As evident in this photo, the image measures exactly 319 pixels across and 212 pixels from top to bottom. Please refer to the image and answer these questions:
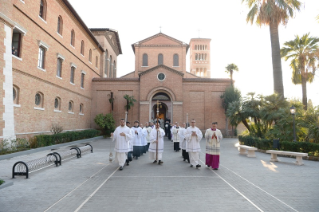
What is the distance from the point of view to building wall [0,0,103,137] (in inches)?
602

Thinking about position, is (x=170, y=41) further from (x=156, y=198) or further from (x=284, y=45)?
(x=156, y=198)

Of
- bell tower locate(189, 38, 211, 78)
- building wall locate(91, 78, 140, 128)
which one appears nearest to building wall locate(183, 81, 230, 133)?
building wall locate(91, 78, 140, 128)

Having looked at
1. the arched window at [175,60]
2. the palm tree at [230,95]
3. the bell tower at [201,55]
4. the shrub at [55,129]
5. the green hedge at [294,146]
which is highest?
the bell tower at [201,55]

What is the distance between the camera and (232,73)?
31.0 m

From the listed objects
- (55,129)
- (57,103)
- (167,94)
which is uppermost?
(167,94)

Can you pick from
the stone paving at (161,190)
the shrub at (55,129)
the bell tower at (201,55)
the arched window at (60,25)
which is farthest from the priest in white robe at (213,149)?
the bell tower at (201,55)

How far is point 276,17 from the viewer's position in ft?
60.0

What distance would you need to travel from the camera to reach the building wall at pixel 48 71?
15297mm

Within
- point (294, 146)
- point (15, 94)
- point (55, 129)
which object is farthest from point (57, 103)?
point (294, 146)

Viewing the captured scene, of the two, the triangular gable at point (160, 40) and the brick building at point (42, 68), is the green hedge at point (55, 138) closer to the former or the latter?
the brick building at point (42, 68)

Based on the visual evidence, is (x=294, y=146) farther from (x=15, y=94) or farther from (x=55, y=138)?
(x=15, y=94)

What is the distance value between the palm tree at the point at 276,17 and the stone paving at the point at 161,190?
10.6 m

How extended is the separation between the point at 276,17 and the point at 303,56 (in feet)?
21.9

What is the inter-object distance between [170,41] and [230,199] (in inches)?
1421
